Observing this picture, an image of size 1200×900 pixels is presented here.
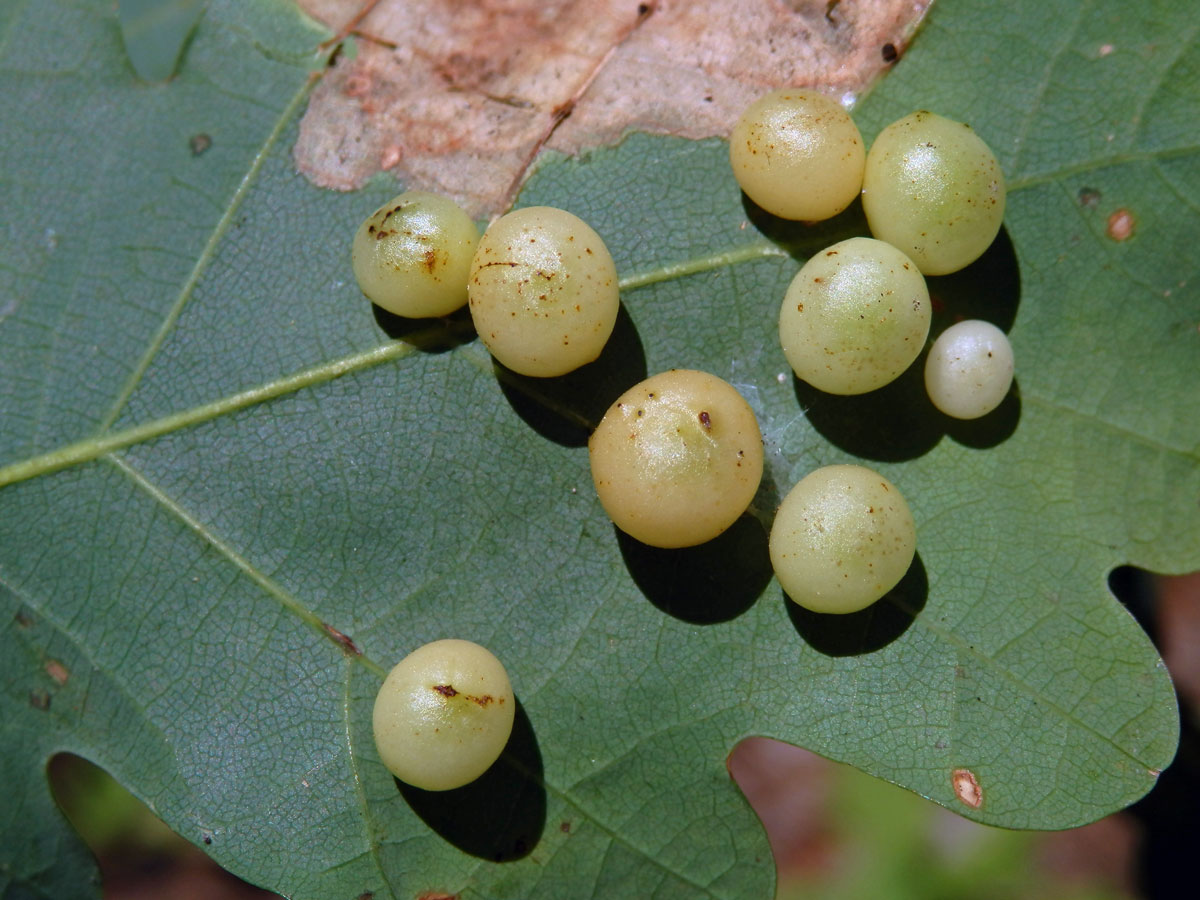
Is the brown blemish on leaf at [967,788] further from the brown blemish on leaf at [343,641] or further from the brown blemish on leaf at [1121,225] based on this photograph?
the brown blemish on leaf at [343,641]

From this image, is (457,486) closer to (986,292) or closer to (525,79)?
(525,79)

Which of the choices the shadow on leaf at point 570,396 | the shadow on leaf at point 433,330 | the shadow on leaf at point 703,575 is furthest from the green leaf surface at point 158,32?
the shadow on leaf at point 703,575

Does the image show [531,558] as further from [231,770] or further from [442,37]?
[442,37]

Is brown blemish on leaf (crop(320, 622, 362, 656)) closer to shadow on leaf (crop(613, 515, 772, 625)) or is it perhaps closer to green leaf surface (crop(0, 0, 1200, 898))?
green leaf surface (crop(0, 0, 1200, 898))

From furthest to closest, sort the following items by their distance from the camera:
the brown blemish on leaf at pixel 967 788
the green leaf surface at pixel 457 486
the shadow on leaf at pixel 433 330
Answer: the shadow on leaf at pixel 433 330 → the green leaf surface at pixel 457 486 → the brown blemish on leaf at pixel 967 788

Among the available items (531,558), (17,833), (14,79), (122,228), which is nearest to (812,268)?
(531,558)

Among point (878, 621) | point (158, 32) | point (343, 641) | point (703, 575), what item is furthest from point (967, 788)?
point (158, 32)
